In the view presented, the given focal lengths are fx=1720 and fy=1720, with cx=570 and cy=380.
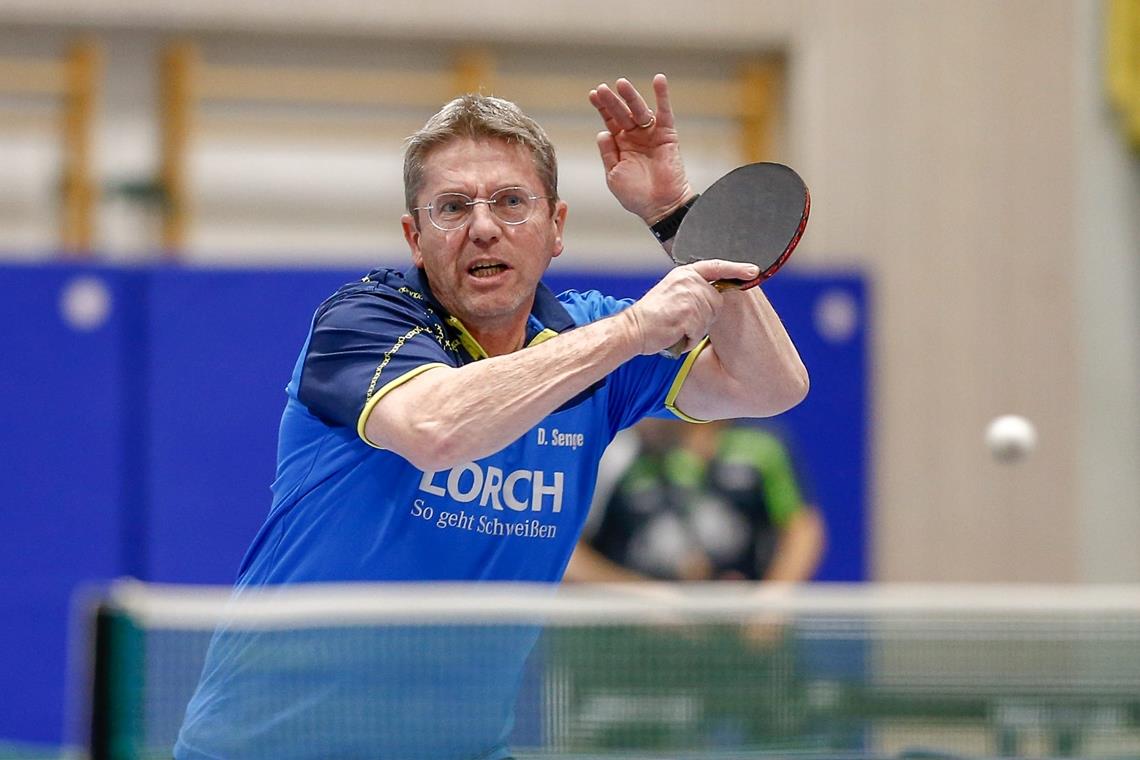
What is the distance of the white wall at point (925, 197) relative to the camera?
28.9 ft

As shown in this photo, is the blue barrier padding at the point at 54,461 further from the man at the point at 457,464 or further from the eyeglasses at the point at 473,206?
the eyeglasses at the point at 473,206

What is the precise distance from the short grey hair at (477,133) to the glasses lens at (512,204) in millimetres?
41

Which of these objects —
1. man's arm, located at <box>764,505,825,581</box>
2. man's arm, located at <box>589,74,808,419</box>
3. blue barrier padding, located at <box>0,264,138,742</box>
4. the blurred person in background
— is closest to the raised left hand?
man's arm, located at <box>589,74,808,419</box>

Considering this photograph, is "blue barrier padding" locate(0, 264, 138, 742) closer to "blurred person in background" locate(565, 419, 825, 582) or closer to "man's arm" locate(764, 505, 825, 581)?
"blurred person in background" locate(565, 419, 825, 582)

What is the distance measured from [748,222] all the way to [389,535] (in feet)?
2.63

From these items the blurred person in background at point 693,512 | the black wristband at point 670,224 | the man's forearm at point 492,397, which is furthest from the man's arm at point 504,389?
the blurred person in background at point 693,512

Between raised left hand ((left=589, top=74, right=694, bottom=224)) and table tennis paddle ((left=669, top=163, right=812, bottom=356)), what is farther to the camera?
raised left hand ((left=589, top=74, right=694, bottom=224))

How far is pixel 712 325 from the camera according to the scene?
3.05 metres

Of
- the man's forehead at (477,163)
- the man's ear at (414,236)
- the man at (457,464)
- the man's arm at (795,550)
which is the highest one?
the man's forehead at (477,163)

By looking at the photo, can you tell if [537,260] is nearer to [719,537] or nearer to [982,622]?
[982,622]

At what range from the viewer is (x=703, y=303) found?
271 centimetres

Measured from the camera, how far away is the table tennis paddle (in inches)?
113

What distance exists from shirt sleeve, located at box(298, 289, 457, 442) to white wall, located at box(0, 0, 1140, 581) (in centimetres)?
599

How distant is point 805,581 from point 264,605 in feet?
16.6
